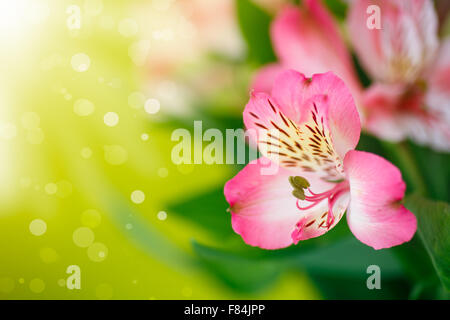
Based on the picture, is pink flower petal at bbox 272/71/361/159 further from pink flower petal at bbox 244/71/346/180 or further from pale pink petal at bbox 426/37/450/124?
pale pink petal at bbox 426/37/450/124

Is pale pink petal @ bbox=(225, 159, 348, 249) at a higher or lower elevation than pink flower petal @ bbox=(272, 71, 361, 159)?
lower

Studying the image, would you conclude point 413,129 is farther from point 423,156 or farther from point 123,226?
point 123,226

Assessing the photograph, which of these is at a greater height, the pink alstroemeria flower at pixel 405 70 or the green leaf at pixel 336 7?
the green leaf at pixel 336 7

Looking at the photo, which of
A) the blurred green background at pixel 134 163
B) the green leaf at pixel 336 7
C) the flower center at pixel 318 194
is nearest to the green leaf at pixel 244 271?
the blurred green background at pixel 134 163

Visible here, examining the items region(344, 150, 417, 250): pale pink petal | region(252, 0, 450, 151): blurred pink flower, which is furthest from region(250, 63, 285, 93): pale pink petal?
region(344, 150, 417, 250): pale pink petal

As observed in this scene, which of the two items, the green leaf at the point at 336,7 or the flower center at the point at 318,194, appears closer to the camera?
the flower center at the point at 318,194

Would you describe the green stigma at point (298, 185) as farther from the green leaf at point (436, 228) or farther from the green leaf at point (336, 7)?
the green leaf at point (336, 7)
